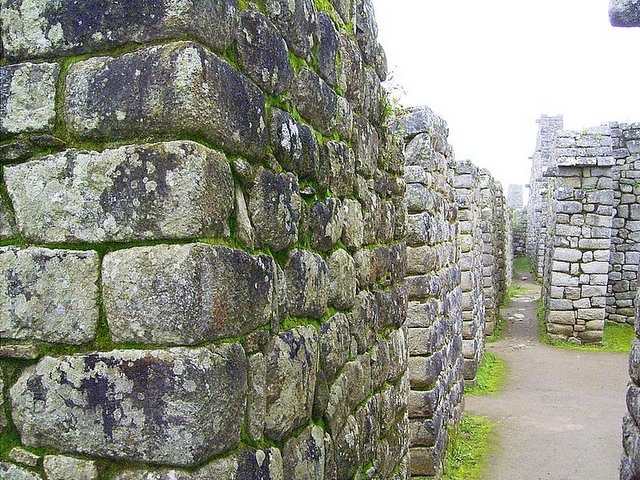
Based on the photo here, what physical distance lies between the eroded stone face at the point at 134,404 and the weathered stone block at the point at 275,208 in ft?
1.50

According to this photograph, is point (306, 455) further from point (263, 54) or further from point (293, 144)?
point (263, 54)

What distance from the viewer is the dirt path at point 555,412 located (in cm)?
655

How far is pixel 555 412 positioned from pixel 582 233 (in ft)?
16.5

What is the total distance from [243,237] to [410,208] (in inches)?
163

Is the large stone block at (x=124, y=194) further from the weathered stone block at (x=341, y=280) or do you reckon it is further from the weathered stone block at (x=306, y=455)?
the weathered stone block at (x=341, y=280)

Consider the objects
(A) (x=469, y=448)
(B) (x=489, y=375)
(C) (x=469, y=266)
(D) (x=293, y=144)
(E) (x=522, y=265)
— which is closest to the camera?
(D) (x=293, y=144)

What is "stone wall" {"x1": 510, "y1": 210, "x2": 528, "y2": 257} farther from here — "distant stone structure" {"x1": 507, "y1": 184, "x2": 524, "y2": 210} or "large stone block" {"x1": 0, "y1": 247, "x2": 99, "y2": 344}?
"large stone block" {"x1": 0, "y1": 247, "x2": 99, "y2": 344}

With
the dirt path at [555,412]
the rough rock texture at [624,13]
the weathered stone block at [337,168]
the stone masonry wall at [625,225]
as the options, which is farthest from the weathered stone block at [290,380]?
the stone masonry wall at [625,225]

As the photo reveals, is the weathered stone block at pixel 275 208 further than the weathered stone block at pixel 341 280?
No

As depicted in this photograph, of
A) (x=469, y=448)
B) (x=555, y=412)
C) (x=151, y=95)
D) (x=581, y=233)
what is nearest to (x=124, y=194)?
→ (x=151, y=95)

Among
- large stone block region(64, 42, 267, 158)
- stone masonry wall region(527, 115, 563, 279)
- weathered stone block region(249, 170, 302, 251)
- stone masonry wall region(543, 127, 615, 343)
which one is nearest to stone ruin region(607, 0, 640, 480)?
stone masonry wall region(543, 127, 615, 343)

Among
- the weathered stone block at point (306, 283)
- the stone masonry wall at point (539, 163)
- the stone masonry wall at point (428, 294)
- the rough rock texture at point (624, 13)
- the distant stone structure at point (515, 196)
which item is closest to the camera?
the weathered stone block at point (306, 283)

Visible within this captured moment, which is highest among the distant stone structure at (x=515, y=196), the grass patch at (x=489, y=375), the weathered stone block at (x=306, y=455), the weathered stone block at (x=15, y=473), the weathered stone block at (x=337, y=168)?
the distant stone structure at (x=515, y=196)

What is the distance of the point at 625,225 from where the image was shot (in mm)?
14031
